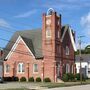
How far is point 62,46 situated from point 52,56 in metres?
5.27

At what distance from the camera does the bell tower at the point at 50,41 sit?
2584 inches

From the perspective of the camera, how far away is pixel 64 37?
71500mm

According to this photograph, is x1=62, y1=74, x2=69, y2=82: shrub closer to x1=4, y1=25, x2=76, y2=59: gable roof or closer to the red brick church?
the red brick church

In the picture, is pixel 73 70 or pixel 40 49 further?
pixel 73 70

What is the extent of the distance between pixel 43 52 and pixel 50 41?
2.68 meters

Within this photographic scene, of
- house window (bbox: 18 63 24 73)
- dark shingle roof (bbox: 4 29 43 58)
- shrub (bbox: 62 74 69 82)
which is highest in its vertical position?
dark shingle roof (bbox: 4 29 43 58)

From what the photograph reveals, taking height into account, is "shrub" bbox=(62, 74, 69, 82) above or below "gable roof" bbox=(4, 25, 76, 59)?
below

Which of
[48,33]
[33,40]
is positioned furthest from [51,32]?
[33,40]

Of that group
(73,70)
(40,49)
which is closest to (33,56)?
(40,49)

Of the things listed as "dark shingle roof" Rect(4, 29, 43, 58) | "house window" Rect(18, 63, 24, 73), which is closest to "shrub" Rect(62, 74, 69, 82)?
"dark shingle roof" Rect(4, 29, 43, 58)

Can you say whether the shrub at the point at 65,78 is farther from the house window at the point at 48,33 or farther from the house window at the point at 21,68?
the house window at the point at 21,68

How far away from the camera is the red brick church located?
6594 centimetres

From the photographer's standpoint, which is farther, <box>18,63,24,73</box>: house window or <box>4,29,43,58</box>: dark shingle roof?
<box>18,63,24,73</box>: house window

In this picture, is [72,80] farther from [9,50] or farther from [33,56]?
[9,50]
